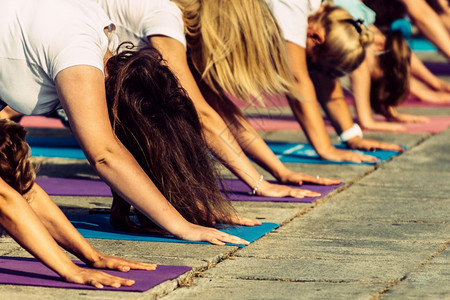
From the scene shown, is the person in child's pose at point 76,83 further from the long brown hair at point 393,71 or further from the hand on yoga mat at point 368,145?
the long brown hair at point 393,71

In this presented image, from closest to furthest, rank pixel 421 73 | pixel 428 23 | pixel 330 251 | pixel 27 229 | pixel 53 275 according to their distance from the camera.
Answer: pixel 27 229, pixel 53 275, pixel 330 251, pixel 428 23, pixel 421 73

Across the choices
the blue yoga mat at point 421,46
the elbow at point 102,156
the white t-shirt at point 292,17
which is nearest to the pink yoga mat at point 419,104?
the white t-shirt at point 292,17

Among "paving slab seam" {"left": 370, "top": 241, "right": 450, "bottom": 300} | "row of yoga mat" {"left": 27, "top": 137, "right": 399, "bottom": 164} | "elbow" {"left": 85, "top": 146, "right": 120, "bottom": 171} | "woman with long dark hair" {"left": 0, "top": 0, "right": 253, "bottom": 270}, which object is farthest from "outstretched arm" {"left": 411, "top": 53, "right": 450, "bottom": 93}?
"elbow" {"left": 85, "top": 146, "right": 120, "bottom": 171}

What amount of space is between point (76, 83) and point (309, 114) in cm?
253

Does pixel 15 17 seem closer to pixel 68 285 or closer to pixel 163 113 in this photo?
pixel 163 113

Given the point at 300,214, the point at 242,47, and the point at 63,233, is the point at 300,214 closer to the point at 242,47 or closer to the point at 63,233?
the point at 242,47

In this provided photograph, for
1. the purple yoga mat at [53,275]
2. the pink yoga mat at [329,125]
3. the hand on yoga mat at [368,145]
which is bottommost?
the pink yoga mat at [329,125]

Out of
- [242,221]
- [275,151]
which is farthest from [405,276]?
[275,151]

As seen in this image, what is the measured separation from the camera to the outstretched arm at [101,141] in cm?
375

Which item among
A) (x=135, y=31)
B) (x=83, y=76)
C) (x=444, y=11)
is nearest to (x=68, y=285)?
(x=83, y=76)

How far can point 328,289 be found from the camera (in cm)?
345

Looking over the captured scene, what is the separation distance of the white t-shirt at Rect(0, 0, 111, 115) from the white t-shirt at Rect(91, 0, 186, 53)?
26.5 inches

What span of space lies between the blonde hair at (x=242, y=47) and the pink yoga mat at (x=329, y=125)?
2.73 meters

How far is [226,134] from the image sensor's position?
4.95 meters
